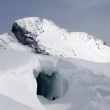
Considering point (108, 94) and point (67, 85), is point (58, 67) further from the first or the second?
point (108, 94)

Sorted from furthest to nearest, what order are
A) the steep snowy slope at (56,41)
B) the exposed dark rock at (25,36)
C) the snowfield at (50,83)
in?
the exposed dark rock at (25,36)
the steep snowy slope at (56,41)
the snowfield at (50,83)

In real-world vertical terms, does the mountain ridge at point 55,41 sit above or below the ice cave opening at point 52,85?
below

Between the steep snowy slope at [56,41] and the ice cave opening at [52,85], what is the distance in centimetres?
12523

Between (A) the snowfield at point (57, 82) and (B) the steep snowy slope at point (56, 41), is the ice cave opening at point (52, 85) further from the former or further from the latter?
(B) the steep snowy slope at point (56, 41)

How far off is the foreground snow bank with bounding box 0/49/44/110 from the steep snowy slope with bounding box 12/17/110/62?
126058mm

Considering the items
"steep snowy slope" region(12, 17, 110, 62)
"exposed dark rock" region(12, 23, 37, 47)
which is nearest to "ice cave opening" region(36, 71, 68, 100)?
"steep snowy slope" region(12, 17, 110, 62)

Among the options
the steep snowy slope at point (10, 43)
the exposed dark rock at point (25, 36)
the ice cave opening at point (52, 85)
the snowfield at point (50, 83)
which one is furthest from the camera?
the exposed dark rock at point (25, 36)

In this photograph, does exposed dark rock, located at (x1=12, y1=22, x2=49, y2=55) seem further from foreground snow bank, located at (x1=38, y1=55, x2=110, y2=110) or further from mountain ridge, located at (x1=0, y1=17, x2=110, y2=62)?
foreground snow bank, located at (x1=38, y1=55, x2=110, y2=110)

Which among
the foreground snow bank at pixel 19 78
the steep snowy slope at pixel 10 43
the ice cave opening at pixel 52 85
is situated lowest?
the steep snowy slope at pixel 10 43

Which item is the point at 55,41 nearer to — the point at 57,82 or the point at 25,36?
the point at 25,36

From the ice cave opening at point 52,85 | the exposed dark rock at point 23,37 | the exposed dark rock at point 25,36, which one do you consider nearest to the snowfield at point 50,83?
the ice cave opening at point 52,85

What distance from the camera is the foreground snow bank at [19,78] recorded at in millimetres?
11812

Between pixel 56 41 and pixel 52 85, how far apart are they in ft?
456

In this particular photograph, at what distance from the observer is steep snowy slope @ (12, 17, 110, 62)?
486 ft
